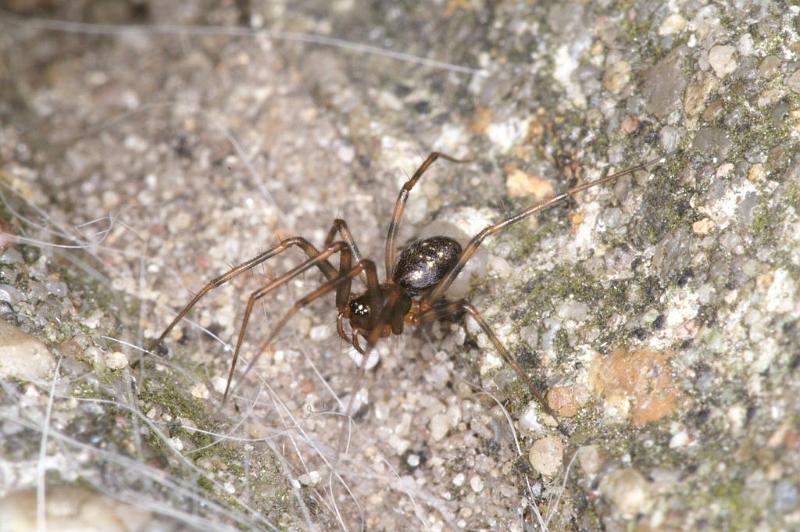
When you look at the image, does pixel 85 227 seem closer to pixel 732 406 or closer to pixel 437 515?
pixel 437 515

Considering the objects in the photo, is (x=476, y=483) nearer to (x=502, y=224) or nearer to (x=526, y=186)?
(x=502, y=224)

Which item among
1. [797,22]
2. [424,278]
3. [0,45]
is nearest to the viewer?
[797,22]

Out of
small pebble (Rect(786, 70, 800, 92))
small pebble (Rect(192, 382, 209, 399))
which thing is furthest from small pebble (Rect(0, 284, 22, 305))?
small pebble (Rect(786, 70, 800, 92))

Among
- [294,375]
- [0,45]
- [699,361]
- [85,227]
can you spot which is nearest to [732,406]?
[699,361]

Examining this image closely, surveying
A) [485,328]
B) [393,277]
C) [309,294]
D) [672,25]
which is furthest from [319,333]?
[672,25]

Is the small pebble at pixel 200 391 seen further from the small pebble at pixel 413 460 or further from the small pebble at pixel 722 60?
the small pebble at pixel 722 60

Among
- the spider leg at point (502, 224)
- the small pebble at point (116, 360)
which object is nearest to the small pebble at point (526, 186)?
the spider leg at point (502, 224)

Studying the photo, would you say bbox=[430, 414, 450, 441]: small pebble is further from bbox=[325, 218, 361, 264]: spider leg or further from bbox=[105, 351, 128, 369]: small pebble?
bbox=[105, 351, 128, 369]: small pebble
